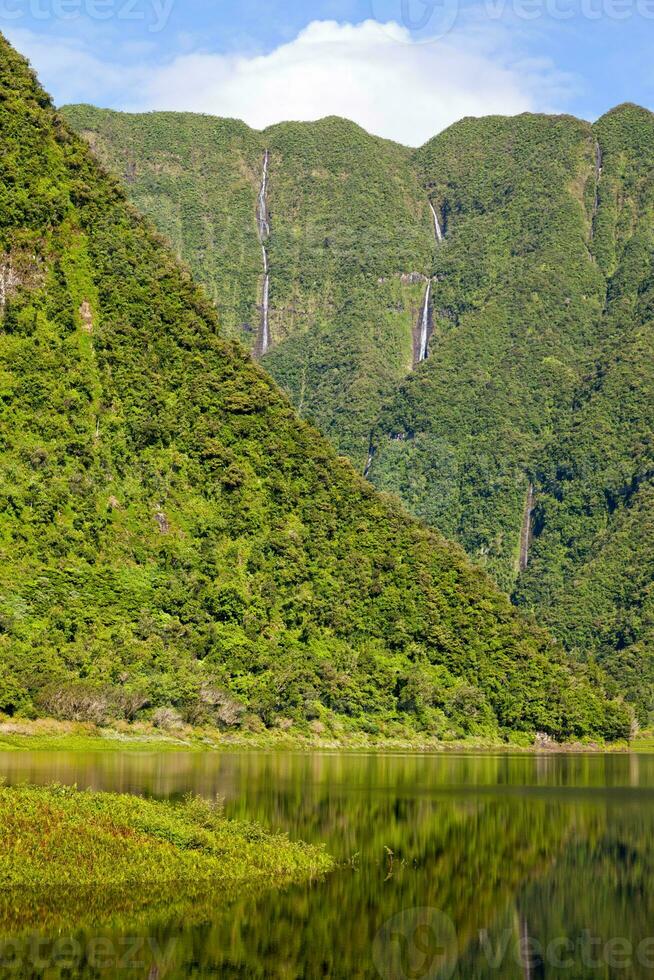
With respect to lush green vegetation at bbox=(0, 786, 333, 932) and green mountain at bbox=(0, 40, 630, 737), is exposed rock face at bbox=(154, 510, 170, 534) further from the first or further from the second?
lush green vegetation at bbox=(0, 786, 333, 932)

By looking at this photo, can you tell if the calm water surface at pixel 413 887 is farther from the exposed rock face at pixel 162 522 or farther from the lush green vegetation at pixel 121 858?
the exposed rock face at pixel 162 522

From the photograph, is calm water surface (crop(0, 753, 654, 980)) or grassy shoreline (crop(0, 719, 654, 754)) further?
grassy shoreline (crop(0, 719, 654, 754))

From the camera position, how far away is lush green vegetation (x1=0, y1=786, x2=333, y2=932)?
33.7 metres

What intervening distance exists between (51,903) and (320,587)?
98.4 meters

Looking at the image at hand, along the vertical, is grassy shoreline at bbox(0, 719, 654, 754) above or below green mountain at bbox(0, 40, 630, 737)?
below

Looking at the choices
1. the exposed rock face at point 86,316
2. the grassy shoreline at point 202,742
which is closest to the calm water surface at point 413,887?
the grassy shoreline at point 202,742

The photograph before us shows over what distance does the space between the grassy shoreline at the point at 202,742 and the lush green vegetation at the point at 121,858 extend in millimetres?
41417

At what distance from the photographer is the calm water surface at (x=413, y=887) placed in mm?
30391

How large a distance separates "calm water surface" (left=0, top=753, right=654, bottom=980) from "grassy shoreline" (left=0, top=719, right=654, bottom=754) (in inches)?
512

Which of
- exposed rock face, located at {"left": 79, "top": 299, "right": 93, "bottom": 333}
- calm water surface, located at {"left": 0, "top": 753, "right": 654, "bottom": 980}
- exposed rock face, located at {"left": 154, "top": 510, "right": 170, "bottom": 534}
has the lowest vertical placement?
calm water surface, located at {"left": 0, "top": 753, "right": 654, "bottom": 980}

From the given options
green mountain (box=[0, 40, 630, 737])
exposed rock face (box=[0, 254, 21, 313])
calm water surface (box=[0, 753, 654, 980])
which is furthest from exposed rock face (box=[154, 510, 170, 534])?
calm water surface (box=[0, 753, 654, 980])

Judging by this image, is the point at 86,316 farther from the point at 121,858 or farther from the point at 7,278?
the point at 121,858

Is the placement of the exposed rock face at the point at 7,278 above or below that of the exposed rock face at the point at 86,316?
above

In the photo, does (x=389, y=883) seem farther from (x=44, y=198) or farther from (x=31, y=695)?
(x=44, y=198)
